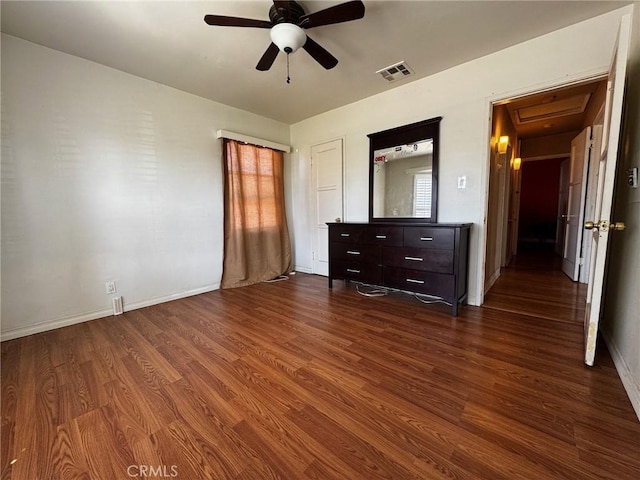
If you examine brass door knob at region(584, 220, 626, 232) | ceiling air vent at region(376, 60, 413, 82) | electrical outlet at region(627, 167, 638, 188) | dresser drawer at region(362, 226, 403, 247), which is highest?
ceiling air vent at region(376, 60, 413, 82)

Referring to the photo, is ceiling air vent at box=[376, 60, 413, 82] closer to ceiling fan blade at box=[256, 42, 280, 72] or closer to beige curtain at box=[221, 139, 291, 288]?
ceiling fan blade at box=[256, 42, 280, 72]

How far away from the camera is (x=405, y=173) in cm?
307

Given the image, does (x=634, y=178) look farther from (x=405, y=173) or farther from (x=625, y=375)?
(x=405, y=173)

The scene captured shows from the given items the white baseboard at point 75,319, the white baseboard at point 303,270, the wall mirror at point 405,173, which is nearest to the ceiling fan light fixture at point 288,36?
the wall mirror at point 405,173

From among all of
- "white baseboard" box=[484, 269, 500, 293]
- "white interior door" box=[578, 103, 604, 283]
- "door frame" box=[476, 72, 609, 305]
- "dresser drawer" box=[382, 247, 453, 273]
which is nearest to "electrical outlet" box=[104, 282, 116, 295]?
"dresser drawer" box=[382, 247, 453, 273]

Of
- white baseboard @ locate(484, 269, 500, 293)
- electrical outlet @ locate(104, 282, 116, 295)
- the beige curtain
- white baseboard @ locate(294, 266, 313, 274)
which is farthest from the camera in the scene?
white baseboard @ locate(294, 266, 313, 274)

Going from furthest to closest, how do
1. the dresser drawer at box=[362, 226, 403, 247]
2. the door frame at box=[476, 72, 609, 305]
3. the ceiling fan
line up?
1. the dresser drawer at box=[362, 226, 403, 247]
2. the door frame at box=[476, 72, 609, 305]
3. the ceiling fan

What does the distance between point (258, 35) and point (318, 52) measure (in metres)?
0.55

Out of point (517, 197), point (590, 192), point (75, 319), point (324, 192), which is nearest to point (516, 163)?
point (517, 197)

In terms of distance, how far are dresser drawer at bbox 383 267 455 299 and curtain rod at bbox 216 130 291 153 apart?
Answer: 2.51 m

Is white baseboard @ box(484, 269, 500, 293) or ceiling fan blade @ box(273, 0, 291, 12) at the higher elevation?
ceiling fan blade @ box(273, 0, 291, 12)

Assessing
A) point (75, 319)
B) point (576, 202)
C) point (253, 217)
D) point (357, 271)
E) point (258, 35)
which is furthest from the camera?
point (253, 217)

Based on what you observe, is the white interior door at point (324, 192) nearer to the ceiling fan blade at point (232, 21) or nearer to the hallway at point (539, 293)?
the ceiling fan blade at point (232, 21)

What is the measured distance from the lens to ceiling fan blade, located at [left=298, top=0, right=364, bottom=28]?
1.54 m
